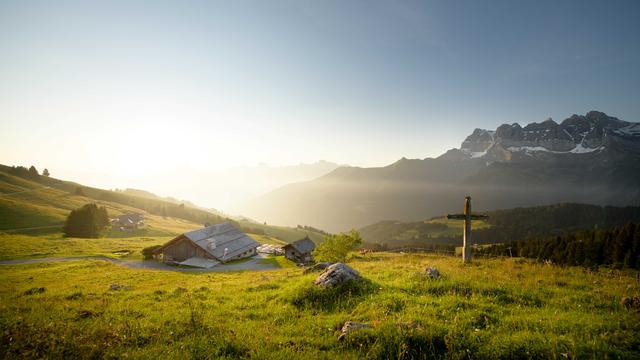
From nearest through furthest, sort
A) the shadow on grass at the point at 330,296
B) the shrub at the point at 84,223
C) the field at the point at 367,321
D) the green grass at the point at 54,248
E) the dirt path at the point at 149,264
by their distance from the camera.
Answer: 1. the field at the point at 367,321
2. the shadow on grass at the point at 330,296
3. the dirt path at the point at 149,264
4. the green grass at the point at 54,248
5. the shrub at the point at 84,223

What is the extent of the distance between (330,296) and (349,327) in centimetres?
350

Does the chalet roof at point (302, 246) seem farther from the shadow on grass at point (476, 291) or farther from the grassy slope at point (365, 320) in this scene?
the shadow on grass at point (476, 291)

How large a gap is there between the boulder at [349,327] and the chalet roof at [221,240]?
56191 millimetres

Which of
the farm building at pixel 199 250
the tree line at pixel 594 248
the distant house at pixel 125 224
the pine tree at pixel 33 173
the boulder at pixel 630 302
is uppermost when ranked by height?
the pine tree at pixel 33 173

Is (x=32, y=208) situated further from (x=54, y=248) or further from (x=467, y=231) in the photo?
(x=467, y=231)

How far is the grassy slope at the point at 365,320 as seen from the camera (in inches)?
293

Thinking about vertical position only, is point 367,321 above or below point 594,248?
above

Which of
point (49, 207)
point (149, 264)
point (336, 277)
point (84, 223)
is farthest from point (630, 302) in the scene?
point (49, 207)

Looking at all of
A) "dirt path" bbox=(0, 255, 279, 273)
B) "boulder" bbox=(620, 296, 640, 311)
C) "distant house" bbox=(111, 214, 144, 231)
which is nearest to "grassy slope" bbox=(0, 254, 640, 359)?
"boulder" bbox=(620, 296, 640, 311)

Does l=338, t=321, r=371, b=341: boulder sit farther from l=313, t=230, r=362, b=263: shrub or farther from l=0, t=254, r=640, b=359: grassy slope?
l=313, t=230, r=362, b=263: shrub

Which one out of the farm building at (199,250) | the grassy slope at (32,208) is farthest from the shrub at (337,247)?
the grassy slope at (32,208)

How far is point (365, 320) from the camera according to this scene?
951 centimetres

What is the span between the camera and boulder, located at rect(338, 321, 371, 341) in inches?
325

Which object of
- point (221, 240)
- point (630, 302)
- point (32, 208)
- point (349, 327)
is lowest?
point (221, 240)
